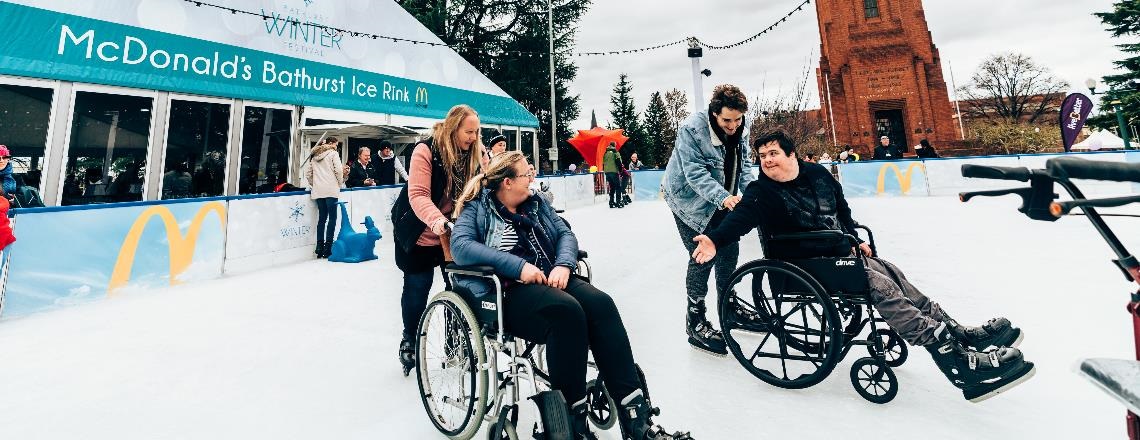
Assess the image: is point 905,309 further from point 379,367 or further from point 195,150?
point 195,150

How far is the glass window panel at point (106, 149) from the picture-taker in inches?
244

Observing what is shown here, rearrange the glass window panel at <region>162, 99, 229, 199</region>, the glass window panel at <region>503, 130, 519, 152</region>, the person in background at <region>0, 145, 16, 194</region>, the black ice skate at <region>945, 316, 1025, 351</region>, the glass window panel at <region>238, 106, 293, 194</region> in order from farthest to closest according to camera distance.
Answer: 1. the glass window panel at <region>503, 130, 519, 152</region>
2. the glass window panel at <region>238, 106, 293, 194</region>
3. the glass window panel at <region>162, 99, 229, 199</region>
4. the person in background at <region>0, 145, 16, 194</region>
5. the black ice skate at <region>945, 316, 1025, 351</region>

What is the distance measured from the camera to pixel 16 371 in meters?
2.37

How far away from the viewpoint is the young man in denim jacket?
7.70ft

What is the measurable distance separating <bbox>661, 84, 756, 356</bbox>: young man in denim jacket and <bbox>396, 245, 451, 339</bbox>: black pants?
1.29 metres

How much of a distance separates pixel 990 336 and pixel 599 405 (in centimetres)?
142

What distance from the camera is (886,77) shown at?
2675 centimetres

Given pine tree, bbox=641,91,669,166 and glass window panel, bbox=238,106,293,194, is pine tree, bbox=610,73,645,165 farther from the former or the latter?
glass window panel, bbox=238,106,293,194

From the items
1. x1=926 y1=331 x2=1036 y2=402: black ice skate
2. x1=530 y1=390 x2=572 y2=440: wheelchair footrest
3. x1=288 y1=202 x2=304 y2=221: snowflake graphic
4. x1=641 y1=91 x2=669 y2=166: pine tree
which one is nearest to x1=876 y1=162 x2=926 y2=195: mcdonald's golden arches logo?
x1=926 y1=331 x2=1036 y2=402: black ice skate

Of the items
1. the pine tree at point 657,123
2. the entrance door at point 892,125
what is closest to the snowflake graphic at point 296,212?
the pine tree at point 657,123

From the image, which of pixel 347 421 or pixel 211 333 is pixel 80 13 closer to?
pixel 211 333

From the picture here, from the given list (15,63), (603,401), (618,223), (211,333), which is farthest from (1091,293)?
(15,63)

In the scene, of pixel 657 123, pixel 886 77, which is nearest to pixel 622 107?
pixel 657 123

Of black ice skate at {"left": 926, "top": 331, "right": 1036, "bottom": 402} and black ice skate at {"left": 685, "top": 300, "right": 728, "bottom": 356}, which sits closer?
black ice skate at {"left": 926, "top": 331, "right": 1036, "bottom": 402}
